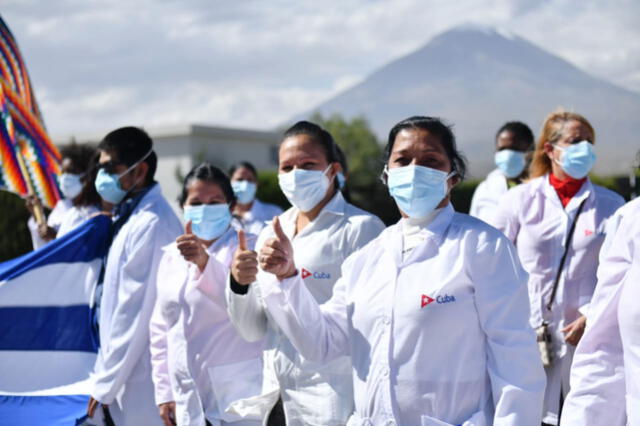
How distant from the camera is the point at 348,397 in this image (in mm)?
3324

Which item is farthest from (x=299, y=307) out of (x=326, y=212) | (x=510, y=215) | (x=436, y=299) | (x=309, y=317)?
(x=510, y=215)

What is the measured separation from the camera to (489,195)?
707 centimetres

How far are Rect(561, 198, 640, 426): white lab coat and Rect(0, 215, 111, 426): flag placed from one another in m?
3.56

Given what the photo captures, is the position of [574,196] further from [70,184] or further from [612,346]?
[70,184]

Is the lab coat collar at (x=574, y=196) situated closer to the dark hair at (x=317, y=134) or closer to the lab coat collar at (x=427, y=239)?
the dark hair at (x=317, y=134)

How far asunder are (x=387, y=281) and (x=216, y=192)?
193 cm

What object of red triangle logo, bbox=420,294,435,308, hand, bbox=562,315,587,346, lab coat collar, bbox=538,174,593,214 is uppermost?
lab coat collar, bbox=538,174,593,214

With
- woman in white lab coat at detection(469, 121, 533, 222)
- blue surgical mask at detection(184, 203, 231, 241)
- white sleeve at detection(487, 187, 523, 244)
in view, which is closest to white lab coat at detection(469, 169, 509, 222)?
woman in white lab coat at detection(469, 121, 533, 222)

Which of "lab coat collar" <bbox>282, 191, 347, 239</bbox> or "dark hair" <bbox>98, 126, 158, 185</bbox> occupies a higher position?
"dark hair" <bbox>98, 126, 158, 185</bbox>

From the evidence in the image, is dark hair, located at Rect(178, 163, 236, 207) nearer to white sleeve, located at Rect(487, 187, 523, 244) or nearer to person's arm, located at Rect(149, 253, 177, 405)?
person's arm, located at Rect(149, 253, 177, 405)

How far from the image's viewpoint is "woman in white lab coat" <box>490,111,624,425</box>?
470cm

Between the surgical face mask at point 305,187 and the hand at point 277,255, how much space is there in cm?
69

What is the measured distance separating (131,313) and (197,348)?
703mm

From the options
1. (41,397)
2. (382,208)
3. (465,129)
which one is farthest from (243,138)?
(465,129)
